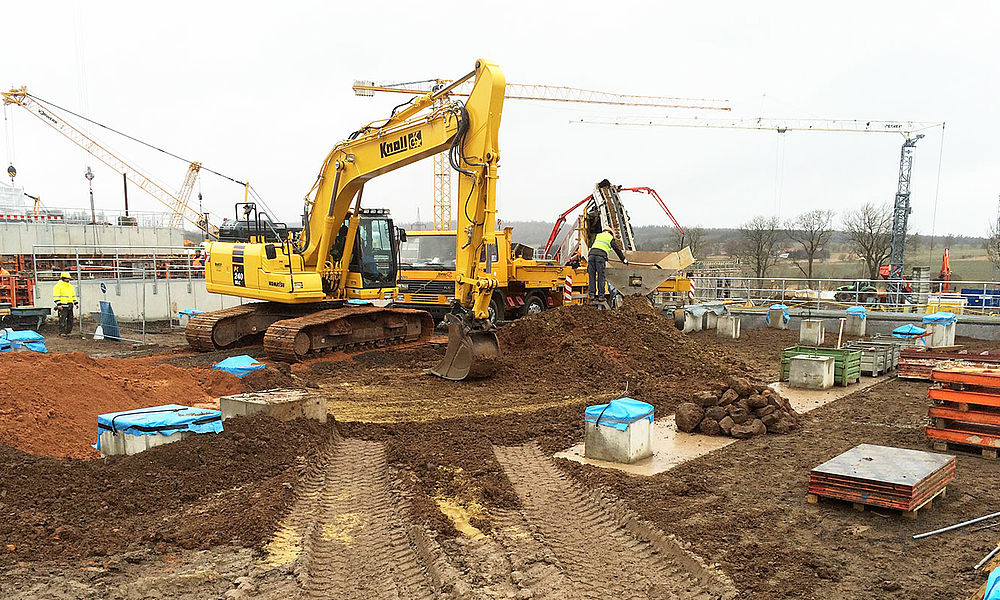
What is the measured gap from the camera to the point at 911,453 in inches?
247

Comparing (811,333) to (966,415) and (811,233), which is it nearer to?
(966,415)

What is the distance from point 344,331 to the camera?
1423 centimetres

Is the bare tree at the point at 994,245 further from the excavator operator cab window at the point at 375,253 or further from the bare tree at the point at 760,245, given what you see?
the excavator operator cab window at the point at 375,253

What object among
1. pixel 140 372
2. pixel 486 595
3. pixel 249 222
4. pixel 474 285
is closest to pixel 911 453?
pixel 486 595

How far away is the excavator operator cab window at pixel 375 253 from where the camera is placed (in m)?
15.5

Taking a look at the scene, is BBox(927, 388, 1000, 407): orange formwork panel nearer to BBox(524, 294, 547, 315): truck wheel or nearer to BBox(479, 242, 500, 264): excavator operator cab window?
BBox(479, 242, 500, 264): excavator operator cab window

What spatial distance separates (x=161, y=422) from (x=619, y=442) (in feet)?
15.1

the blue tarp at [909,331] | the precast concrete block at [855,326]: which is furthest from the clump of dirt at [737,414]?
the precast concrete block at [855,326]

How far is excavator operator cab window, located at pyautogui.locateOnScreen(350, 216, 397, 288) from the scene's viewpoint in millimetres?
15539

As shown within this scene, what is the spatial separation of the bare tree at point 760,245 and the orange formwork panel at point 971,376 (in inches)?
1485

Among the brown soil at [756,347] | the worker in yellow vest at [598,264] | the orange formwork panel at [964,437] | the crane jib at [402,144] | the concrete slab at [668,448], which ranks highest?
the crane jib at [402,144]

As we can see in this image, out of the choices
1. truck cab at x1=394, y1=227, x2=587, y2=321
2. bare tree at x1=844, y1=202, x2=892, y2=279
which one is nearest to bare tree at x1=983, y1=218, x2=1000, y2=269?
bare tree at x1=844, y1=202, x2=892, y2=279

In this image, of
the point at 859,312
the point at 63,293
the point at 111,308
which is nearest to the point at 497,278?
the point at 859,312

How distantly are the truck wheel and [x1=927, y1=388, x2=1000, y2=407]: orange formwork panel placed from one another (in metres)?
12.4
